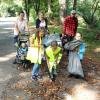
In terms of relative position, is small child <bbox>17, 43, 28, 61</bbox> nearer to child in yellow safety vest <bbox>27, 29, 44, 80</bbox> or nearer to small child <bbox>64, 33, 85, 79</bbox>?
child in yellow safety vest <bbox>27, 29, 44, 80</bbox>

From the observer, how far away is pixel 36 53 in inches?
461

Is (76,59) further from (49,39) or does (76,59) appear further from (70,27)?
Result: (70,27)

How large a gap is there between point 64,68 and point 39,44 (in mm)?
2173

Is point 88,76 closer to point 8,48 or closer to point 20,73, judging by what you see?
point 20,73

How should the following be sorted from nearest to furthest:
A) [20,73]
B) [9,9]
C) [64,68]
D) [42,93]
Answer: [42,93] → [20,73] → [64,68] → [9,9]

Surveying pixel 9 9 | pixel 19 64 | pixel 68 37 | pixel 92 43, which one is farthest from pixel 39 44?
pixel 9 9

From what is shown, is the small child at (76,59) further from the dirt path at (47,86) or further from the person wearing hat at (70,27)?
the person wearing hat at (70,27)

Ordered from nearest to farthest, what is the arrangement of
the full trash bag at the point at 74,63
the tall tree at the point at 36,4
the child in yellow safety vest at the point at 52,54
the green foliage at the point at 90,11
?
the child in yellow safety vest at the point at 52,54 < the full trash bag at the point at 74,63 < the green foliage at the point at 90,11 < the tall tree at the point at 36,4

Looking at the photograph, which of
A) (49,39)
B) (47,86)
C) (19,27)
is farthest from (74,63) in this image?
(19,27)

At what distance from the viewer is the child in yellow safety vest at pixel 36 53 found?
11.6 metres

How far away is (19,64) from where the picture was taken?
14.1m

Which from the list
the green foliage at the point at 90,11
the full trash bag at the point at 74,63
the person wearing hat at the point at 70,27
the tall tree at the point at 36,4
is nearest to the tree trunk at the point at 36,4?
the tall tree at the point at 36,4

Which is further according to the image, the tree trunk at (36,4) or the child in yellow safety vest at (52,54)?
the tree trunk at (36,4)

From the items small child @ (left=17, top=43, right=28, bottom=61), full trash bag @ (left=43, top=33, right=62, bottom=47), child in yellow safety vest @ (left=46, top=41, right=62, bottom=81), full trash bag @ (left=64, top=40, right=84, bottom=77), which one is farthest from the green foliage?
child in yellow safety vest @ (left=46, top=41, right=62, bottom=81)
